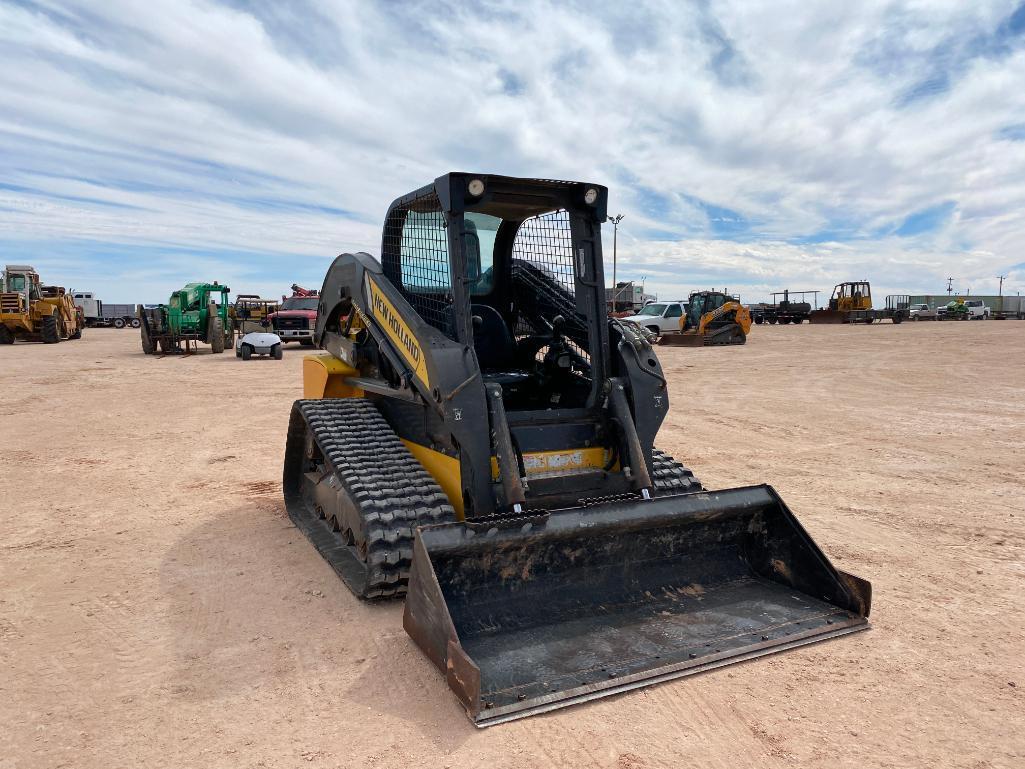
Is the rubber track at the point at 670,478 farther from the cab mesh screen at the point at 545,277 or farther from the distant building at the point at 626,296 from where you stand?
the distant building at the point at 626,296

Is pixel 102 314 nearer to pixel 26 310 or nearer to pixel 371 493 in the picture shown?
pixel 26 310

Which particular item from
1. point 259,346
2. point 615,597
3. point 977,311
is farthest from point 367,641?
point 977,311

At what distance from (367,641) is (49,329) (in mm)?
27974

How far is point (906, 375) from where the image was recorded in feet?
50.1

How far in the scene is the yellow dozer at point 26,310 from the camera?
25.7 m

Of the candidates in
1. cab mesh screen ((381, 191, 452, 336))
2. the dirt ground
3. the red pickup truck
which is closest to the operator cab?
cab mesh screen ((381, 191, 452, 336))

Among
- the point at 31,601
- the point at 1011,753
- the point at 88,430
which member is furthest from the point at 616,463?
the point at 88,430

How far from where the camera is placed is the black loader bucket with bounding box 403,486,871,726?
301 cm

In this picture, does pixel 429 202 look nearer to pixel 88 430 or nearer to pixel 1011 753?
pixel 1011 753

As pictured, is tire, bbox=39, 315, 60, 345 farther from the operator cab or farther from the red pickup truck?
the operator cab

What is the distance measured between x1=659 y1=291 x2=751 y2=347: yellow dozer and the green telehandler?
1515 cm

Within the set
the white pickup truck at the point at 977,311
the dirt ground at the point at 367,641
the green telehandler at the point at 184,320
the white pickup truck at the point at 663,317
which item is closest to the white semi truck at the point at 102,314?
the green telehandler at the point at 184,320

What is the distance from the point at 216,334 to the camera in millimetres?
22188

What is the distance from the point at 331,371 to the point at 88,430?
17.4 ft
